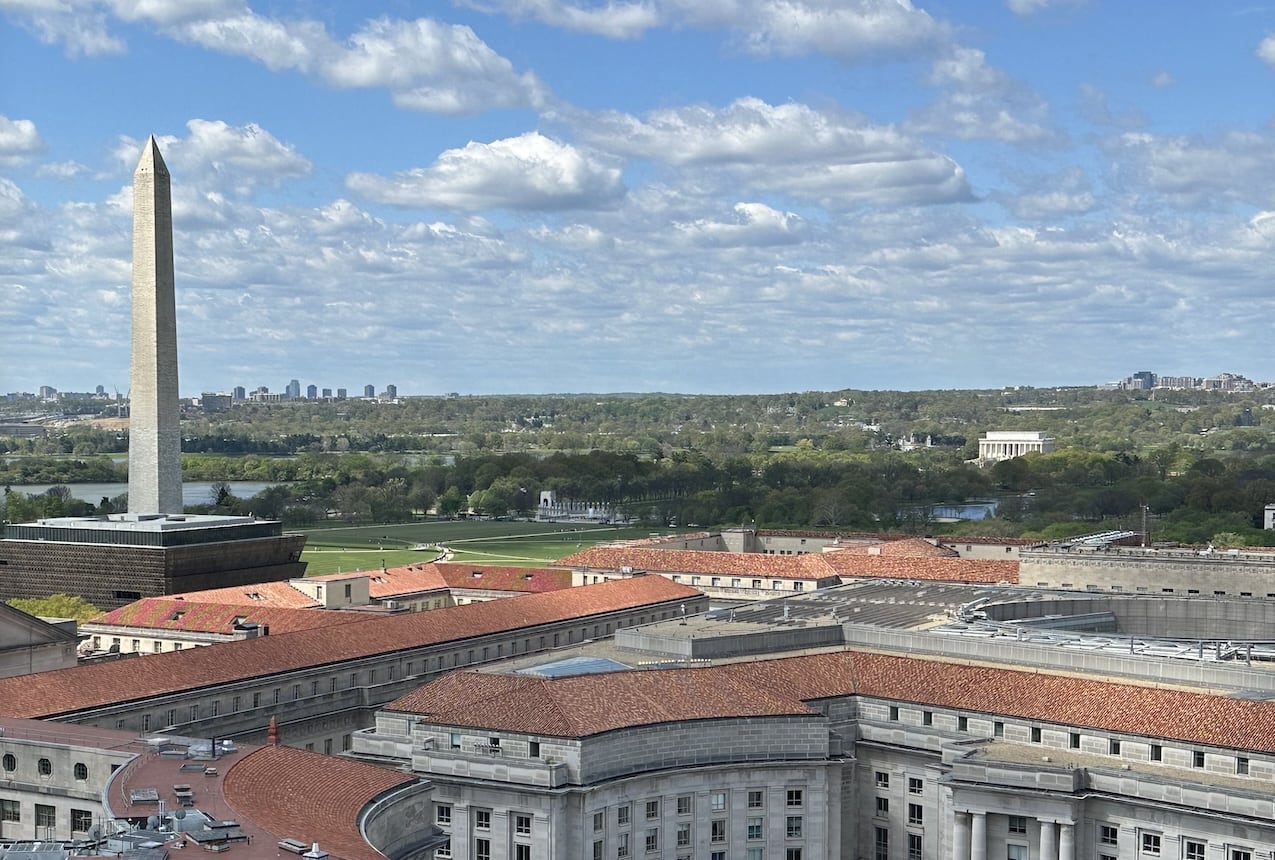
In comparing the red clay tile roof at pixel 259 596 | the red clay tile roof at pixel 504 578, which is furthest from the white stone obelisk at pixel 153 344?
the red clay tile roof at pixel 504 578

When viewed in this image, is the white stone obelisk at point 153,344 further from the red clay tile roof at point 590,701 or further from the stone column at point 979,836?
the stone column at point 979,836

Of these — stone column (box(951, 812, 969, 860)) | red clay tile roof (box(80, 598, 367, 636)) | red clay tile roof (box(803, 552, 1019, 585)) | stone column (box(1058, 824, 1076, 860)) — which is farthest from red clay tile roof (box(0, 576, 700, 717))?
stone column (box(1058, 824, 1076, 860))

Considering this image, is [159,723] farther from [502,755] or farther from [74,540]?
[74,540]

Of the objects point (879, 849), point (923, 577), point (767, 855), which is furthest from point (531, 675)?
point (923, 577)

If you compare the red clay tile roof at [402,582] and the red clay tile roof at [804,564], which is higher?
the red clay tile roof at [804,564]

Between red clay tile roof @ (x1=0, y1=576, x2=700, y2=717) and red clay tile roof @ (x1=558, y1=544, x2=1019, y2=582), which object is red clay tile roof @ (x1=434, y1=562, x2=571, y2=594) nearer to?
red clay tile roof @ (x1=558, y1=544, x2=1019, y2=582)

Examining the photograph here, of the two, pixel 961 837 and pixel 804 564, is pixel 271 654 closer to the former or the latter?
pixel 961 837
